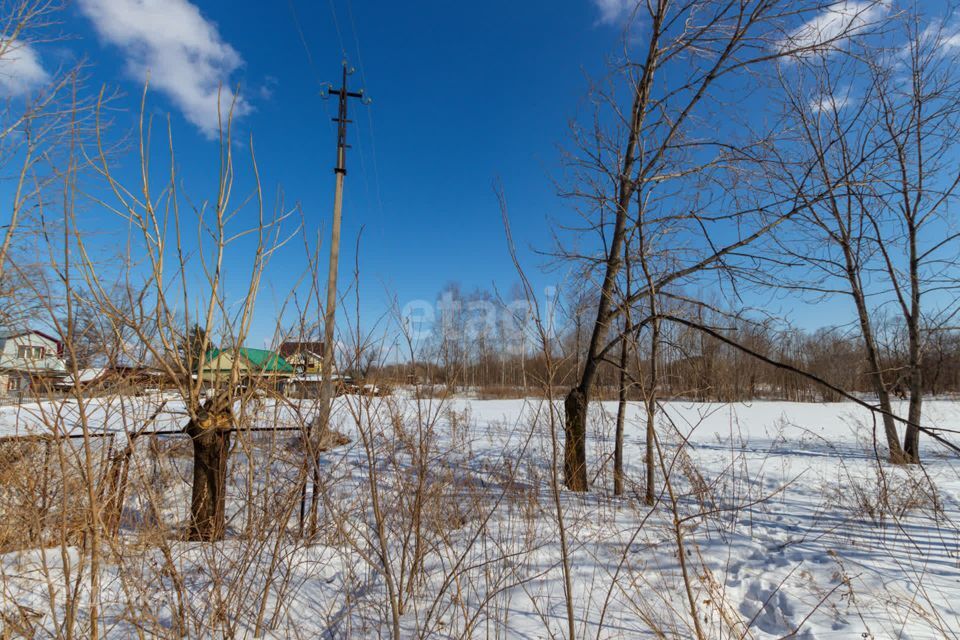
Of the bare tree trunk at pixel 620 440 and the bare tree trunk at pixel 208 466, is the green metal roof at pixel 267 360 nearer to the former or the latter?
the bare tree trunk at pixel 208 466

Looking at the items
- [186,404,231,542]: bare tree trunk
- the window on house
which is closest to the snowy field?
[186,404,231,542]: bare tree trunk

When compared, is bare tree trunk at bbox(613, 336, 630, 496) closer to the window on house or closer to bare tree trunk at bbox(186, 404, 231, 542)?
bare tree trunk at bbox(186, 404, 231, 542)

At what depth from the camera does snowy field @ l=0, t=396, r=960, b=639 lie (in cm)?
182

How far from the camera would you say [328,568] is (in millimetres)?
2908

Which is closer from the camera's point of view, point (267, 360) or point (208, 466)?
point (267, 360)

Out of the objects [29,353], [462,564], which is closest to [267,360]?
[29,353]

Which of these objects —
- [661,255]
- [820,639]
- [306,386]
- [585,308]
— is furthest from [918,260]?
[306,386]

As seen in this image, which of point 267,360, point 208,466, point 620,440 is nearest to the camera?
point 267,360

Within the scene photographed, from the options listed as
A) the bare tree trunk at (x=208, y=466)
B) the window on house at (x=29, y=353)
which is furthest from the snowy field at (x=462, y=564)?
the window on house at (x=29, y=353)

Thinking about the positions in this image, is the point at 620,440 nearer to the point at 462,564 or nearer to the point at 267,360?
the point at 462,564

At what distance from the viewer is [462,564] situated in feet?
9.02

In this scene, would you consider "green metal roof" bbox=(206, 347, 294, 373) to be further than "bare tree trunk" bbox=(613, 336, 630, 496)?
No

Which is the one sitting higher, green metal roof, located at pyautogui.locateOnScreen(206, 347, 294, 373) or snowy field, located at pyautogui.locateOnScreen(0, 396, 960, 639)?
green metal roof, located at pyautogui.locateOnScreen(206, 347, 294, 373)

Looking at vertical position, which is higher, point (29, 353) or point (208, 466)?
point (29, 353)
